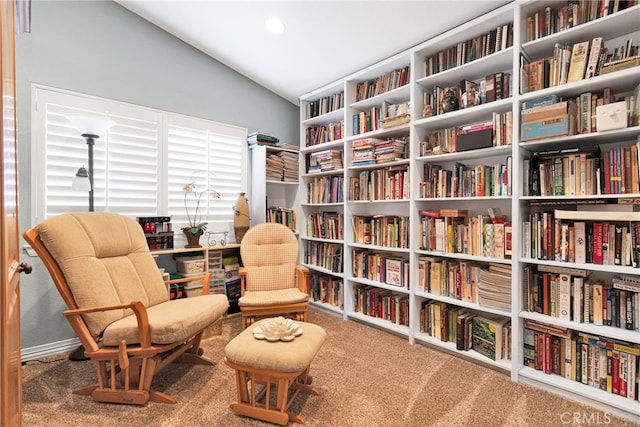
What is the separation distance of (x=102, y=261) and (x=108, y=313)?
367mm

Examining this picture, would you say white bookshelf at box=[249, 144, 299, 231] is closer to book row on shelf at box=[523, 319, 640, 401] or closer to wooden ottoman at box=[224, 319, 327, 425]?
wooden ottoman at box=[224, 319, 327, 425]

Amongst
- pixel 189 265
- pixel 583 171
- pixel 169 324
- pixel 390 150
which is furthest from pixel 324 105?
pixel 169 324

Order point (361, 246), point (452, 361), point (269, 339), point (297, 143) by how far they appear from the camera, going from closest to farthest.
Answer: point (269, 339) → point (452, 361) → point (361, 246) → point (297, 143)

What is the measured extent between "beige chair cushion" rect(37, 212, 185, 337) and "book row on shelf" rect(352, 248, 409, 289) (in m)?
1.77

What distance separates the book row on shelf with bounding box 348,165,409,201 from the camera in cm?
284

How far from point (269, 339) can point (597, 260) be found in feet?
6.39

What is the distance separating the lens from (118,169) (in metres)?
2.86

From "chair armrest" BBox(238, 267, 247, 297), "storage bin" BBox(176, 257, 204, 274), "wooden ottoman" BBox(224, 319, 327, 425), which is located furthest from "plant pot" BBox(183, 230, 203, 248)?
"wooden ottoman" BBox(224, 319, 327, 425)

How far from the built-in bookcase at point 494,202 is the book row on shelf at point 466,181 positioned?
1cm

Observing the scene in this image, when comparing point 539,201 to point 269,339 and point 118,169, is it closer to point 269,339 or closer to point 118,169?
point 269,339

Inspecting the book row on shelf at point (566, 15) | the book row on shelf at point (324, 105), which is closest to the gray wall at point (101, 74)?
the book row on shelf at point (324, 105)

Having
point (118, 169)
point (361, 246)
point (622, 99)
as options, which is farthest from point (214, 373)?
point (622, 99)

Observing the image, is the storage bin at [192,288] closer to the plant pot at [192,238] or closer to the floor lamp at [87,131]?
the plant pot at [192,238]

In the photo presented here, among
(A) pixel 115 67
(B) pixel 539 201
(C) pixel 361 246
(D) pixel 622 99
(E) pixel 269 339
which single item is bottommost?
(E) pixel 269 339
